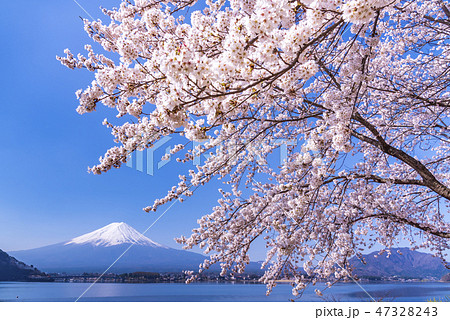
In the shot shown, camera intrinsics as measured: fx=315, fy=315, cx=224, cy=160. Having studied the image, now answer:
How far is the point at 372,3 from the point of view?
5.05ft

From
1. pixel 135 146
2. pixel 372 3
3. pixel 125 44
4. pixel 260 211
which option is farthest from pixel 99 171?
pixel 260 211

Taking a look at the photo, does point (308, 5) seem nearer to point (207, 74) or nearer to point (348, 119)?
point (207, 74)

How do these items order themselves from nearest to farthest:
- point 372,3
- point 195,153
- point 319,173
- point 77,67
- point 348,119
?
point 372,3, point 348,119, point 77,67, point 319,173, point 195,153

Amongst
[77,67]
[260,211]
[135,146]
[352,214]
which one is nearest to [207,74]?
[135,146]

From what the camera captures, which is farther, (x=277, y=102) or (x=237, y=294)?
(x=237, y=294)

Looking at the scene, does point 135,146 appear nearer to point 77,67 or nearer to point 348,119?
point 77,67

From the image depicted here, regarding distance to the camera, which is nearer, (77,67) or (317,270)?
(77,67)

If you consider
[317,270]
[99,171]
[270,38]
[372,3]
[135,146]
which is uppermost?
[372,3]

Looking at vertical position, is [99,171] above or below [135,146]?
below

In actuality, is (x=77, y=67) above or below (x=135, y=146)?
above

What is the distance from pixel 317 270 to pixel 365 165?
169 centimetres

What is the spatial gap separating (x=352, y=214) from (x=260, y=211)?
142 centimetres

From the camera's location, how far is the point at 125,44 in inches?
93.8

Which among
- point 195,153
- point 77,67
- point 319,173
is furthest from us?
point 195,153
